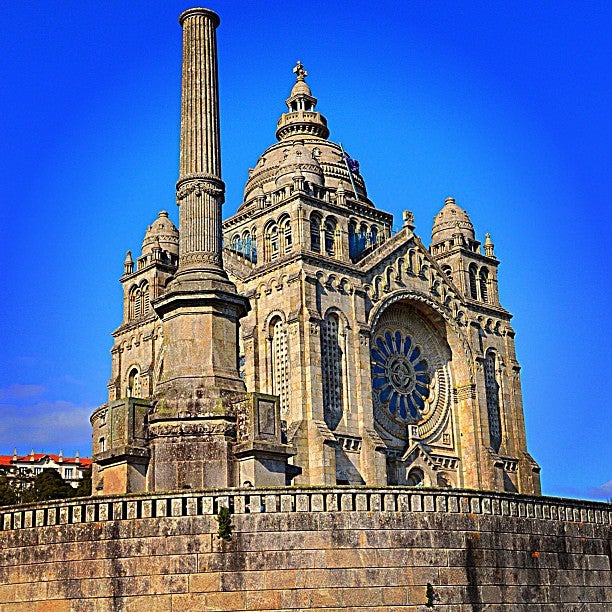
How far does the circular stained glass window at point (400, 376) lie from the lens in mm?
56531

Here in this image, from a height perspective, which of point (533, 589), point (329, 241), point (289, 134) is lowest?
point (533, 589)

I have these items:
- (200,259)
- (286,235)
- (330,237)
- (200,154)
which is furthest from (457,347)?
(200,259)

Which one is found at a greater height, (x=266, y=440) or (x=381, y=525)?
(x=266, y=440)

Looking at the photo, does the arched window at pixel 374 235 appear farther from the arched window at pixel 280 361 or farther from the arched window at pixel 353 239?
the arched window at pixel 280 361

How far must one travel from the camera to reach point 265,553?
842 inches

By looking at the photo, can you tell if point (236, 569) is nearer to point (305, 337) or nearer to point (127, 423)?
point (127, 423)

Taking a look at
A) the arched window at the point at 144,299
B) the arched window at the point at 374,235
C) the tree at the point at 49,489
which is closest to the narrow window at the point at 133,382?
the arched window at the point at 144,299

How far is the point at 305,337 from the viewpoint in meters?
50.1

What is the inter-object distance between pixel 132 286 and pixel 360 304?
55.6 ft

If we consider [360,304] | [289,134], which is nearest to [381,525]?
[360,304]

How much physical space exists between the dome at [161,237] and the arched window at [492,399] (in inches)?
838

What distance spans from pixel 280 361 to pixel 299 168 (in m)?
12.2

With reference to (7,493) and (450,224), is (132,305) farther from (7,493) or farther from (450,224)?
(450,224)

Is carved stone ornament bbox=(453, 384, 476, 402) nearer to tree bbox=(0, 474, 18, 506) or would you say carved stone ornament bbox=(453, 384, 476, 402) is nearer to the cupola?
the cupola
